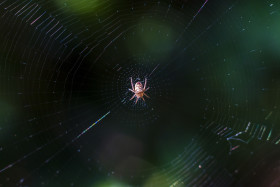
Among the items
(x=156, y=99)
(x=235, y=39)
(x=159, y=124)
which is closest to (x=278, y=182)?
(x=235, y=39)

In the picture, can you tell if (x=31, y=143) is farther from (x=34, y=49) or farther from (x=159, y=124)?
(x=159, y=124)

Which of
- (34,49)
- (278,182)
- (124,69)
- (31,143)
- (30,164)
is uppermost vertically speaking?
(34,49)

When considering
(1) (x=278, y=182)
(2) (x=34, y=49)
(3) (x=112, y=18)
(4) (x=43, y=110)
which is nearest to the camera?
(1) (x=278, y=182)

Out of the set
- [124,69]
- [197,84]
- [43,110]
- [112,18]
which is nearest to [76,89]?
A: [43,110]

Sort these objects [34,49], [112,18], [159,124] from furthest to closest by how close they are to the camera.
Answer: [159,124], [112,18], [34,49]

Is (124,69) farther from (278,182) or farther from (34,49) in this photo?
(278,182)

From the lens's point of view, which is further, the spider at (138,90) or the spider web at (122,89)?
the spider at (138,90)

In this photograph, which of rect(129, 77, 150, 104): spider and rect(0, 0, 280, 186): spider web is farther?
rect(129, 77, 150, 104): spider

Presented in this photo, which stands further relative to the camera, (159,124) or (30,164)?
(159,124)

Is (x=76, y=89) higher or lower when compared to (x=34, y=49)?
lower
